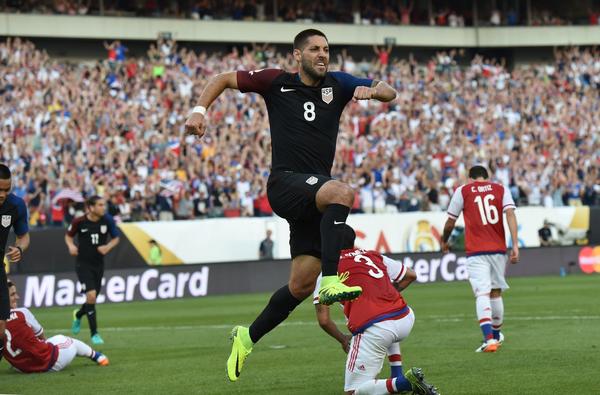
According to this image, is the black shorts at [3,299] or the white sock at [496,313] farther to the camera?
the white sock at [496,313]

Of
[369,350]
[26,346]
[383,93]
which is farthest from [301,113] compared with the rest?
[26,346]

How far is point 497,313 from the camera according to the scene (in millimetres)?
14758

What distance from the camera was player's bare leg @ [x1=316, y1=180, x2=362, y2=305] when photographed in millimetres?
8727

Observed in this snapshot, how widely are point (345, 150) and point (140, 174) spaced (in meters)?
7.78

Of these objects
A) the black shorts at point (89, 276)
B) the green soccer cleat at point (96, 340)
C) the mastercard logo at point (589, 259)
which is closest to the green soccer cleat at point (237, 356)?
the green soccer cleat at point (96, 340)

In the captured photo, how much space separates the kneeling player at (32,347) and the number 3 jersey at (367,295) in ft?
15.2

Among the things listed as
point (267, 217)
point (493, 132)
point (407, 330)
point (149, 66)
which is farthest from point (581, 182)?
point (407, 330)

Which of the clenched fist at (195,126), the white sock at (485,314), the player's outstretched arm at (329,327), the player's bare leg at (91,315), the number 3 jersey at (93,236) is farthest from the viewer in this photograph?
the number 3 jersey at (93,236)

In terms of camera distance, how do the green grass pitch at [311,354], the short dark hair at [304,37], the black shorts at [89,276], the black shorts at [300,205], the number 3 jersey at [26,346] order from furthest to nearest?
the black shorts at [89,276]
the number 3 jersey at [26,346]
the green grass pitch at [311,354]
the short dark hair at [304,37]
the black shorts at [300,205]

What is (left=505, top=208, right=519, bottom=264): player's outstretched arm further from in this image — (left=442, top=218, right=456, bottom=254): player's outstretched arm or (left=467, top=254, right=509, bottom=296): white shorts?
(left=442, top=218, right=456, bottom=254): player's outstretched arm

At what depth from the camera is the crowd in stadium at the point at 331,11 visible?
49.0 meters

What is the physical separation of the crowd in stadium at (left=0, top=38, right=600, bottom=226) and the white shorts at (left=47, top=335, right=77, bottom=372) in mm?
Answer: 17127

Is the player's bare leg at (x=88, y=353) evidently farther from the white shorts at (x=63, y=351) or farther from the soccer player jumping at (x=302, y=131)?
the soccer player jumping at (x=302, y=131)

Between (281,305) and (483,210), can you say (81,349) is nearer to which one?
(281,305)
